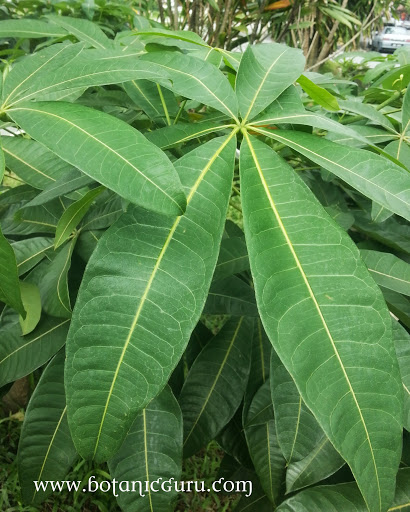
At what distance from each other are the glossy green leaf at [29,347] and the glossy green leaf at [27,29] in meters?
0.46

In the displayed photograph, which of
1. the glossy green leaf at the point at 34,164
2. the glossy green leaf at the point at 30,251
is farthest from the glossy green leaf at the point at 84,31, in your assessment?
the glossy green leaf at the point at 30,251

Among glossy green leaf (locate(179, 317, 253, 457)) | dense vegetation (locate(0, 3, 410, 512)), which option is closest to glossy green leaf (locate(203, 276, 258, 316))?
dense vegetation (locate(0, 3, 410, 512))

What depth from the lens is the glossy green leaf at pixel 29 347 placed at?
66 centimetres

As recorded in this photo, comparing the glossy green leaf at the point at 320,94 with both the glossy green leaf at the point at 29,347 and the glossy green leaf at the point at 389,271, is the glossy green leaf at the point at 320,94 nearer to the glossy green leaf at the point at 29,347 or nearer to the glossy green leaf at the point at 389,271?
the glossy green leaf at the point at 389,271

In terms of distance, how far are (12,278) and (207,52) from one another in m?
0.42

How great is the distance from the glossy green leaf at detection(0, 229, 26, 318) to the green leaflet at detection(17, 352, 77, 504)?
0.23 metres

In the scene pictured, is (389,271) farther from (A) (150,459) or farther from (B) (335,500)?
(A) (150,459)

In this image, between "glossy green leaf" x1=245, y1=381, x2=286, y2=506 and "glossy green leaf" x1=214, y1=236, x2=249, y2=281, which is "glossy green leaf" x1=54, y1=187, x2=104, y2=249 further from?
"glossy green leaf" x1=245, y1=381, x2=286, y2=506

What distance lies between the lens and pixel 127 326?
383 mm

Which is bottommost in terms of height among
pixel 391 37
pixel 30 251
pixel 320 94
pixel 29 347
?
pixel 29 347

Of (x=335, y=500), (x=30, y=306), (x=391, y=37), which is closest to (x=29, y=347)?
(x=30, y=306)

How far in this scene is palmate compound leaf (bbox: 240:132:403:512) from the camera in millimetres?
364

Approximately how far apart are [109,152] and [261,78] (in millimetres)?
243

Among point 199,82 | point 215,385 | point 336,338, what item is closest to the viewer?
point 336,338
